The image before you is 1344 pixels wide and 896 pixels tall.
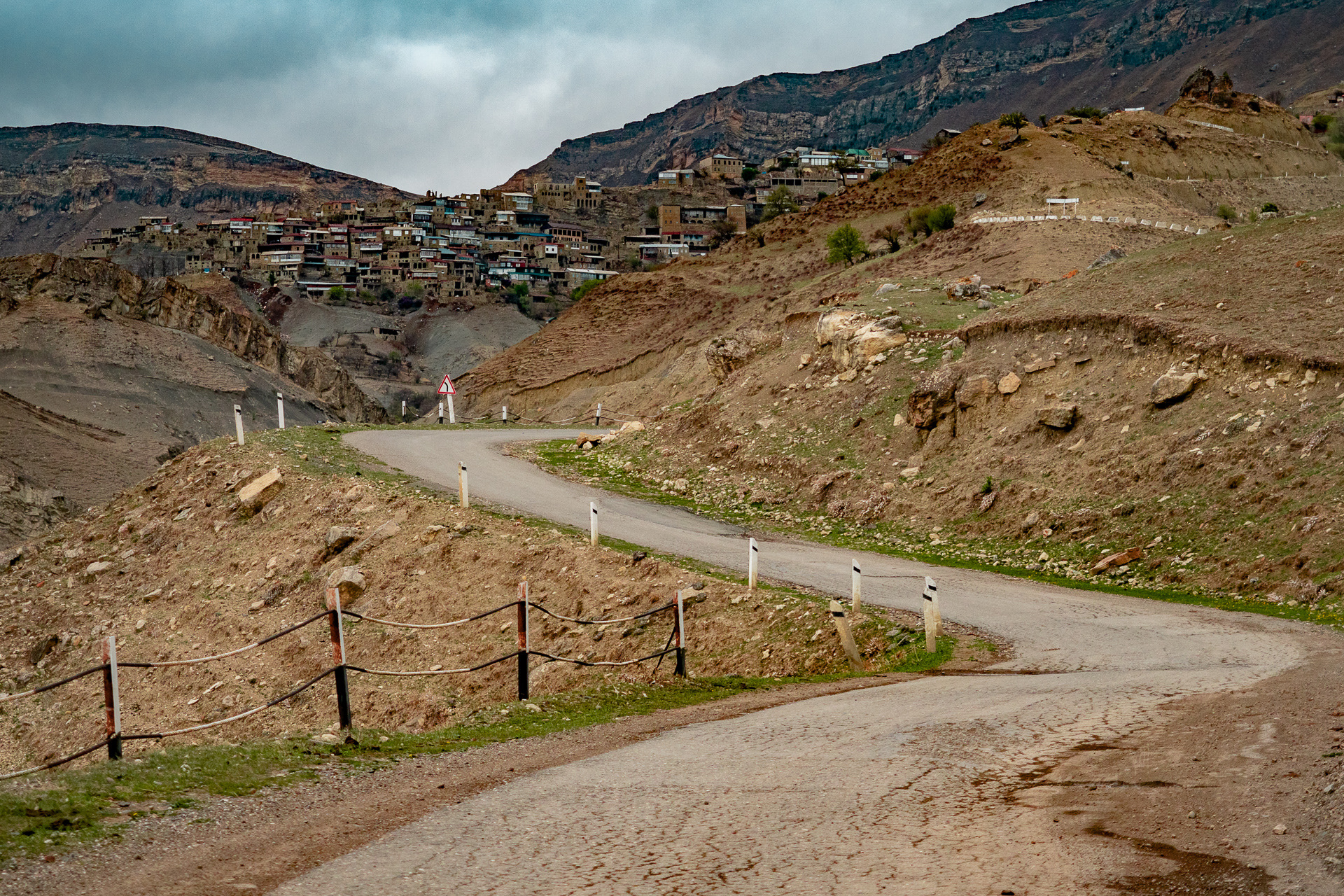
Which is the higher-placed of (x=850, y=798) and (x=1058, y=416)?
(x=1058, y=416)

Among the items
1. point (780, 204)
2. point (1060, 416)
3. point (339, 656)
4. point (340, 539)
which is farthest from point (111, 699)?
point (780, 204)

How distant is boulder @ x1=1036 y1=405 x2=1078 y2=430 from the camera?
24.1 metres

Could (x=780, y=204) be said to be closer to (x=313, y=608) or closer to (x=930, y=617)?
(x=313, y=608)

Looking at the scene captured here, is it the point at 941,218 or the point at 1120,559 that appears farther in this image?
the point at 941,218

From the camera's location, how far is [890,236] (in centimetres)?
6475

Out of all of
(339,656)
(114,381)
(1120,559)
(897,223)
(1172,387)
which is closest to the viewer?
(339,656)

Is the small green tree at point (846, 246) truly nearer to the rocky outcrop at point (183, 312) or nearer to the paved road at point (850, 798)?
the rocky outcrop at point (183, 312)

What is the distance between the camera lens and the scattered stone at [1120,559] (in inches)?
763

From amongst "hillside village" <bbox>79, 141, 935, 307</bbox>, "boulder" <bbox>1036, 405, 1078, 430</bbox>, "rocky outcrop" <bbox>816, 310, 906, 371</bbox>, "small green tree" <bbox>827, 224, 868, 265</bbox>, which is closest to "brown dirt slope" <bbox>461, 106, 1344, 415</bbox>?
"small green tree" <bbox>827, 224, 868, 265</bbox>

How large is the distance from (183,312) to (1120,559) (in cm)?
7937

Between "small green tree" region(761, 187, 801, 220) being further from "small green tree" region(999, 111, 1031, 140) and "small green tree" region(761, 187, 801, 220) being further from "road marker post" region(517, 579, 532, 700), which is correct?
"road marker post" region(517, 579, 532, 700)

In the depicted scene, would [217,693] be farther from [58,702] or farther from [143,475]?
[143,475]

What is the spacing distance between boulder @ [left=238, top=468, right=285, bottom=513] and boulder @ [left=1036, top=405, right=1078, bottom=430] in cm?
1706

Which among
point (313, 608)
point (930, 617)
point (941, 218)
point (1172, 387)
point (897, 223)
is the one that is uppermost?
point (897, 223)
